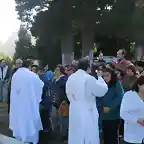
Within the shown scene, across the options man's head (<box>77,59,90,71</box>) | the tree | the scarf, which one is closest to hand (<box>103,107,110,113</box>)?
man's head (<box>77,59,90,71</box>)

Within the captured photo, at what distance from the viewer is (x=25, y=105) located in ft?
24.7

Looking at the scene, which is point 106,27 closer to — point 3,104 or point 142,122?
point 3,104

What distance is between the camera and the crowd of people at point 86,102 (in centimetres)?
464

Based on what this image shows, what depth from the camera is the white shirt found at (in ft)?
15.0

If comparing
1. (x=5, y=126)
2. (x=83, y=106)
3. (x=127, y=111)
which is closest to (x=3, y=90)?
(x=5, y=126)

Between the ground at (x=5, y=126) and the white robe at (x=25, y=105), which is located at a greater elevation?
the white robe at (x=25, y=105)

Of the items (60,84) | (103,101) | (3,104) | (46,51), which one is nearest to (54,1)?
(46,51)

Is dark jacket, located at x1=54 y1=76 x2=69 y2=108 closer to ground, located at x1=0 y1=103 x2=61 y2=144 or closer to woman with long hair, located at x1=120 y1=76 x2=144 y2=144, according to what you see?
ground, located at x1=0 y1=103 x2=61 y2=144

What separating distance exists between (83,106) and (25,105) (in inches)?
79.8

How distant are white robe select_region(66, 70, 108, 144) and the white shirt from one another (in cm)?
106

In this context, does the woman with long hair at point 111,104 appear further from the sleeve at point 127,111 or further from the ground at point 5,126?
the ground at point 5,126

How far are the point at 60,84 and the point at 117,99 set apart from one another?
6.55ft

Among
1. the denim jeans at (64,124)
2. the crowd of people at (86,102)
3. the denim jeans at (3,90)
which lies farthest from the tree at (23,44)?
the crowd of people at (86,102)

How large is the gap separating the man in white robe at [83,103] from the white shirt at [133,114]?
3.40 ft
